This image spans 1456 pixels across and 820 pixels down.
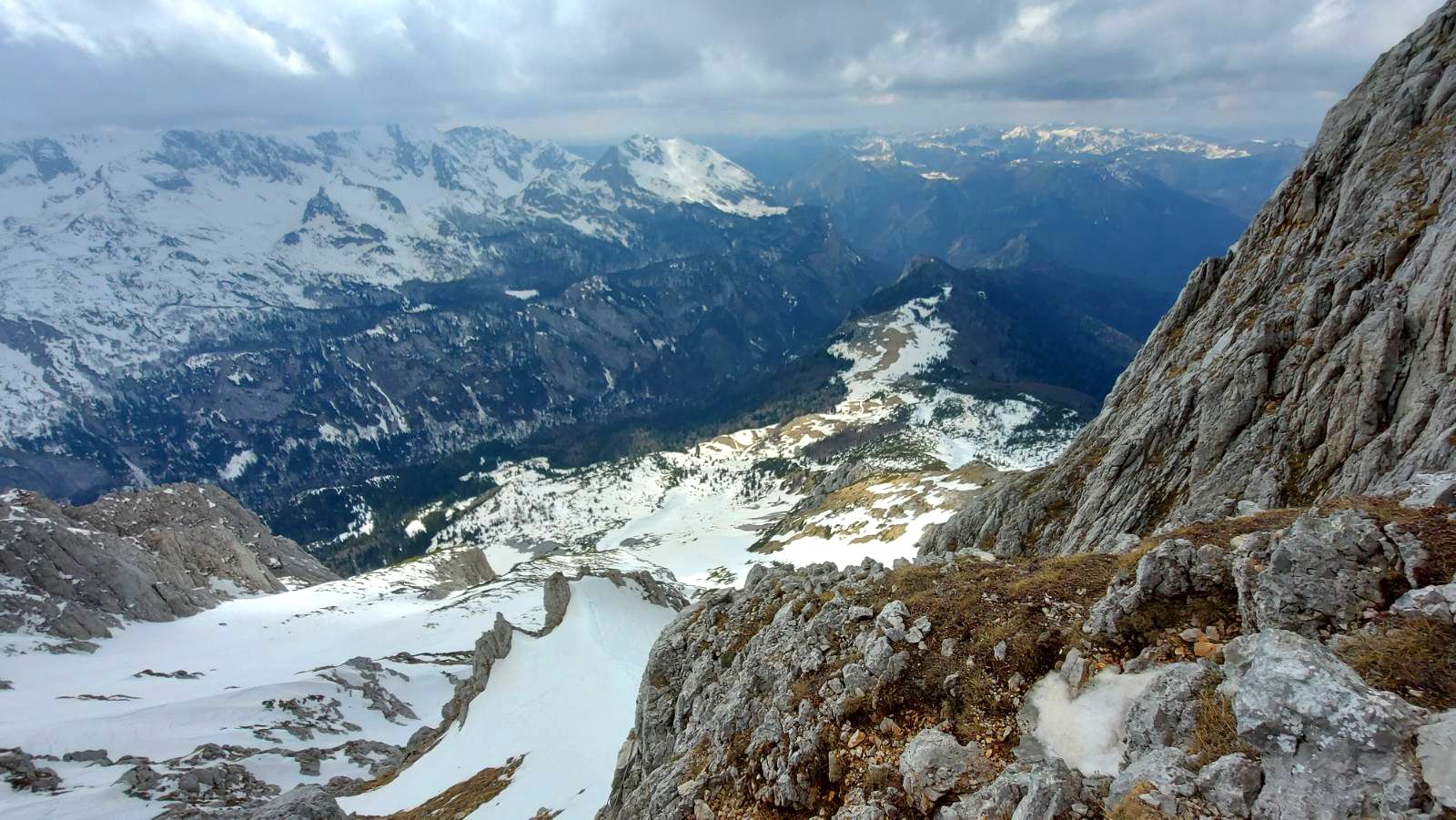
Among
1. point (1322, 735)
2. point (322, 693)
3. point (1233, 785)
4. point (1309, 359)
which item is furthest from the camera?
point (322, 693)

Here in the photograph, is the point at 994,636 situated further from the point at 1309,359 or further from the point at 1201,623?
the point at 1309,359

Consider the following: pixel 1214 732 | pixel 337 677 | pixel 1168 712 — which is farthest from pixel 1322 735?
pixel 337 677

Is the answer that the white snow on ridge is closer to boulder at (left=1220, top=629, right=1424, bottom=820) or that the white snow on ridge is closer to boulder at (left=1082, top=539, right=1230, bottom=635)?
boulder at (left=1082, top=539, right=1230, bottom=635)

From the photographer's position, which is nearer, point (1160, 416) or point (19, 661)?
point (1160, 416)

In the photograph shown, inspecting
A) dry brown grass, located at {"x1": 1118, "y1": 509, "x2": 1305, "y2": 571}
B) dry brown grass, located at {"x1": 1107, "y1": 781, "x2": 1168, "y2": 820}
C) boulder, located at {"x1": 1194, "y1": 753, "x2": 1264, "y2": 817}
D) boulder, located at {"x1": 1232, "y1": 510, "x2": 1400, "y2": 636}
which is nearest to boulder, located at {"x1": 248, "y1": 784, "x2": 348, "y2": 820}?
dry brown grass, located at {"x1": 1107, "y1": 781, "x2": 1168, "y2": 820}

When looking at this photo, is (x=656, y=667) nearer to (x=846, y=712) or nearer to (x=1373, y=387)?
(x=846, y=712)

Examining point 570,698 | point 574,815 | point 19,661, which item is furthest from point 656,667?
point 19,661

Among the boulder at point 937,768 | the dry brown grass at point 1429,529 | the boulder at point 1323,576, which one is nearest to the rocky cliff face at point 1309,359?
the dry brown grass at point 1429,529
